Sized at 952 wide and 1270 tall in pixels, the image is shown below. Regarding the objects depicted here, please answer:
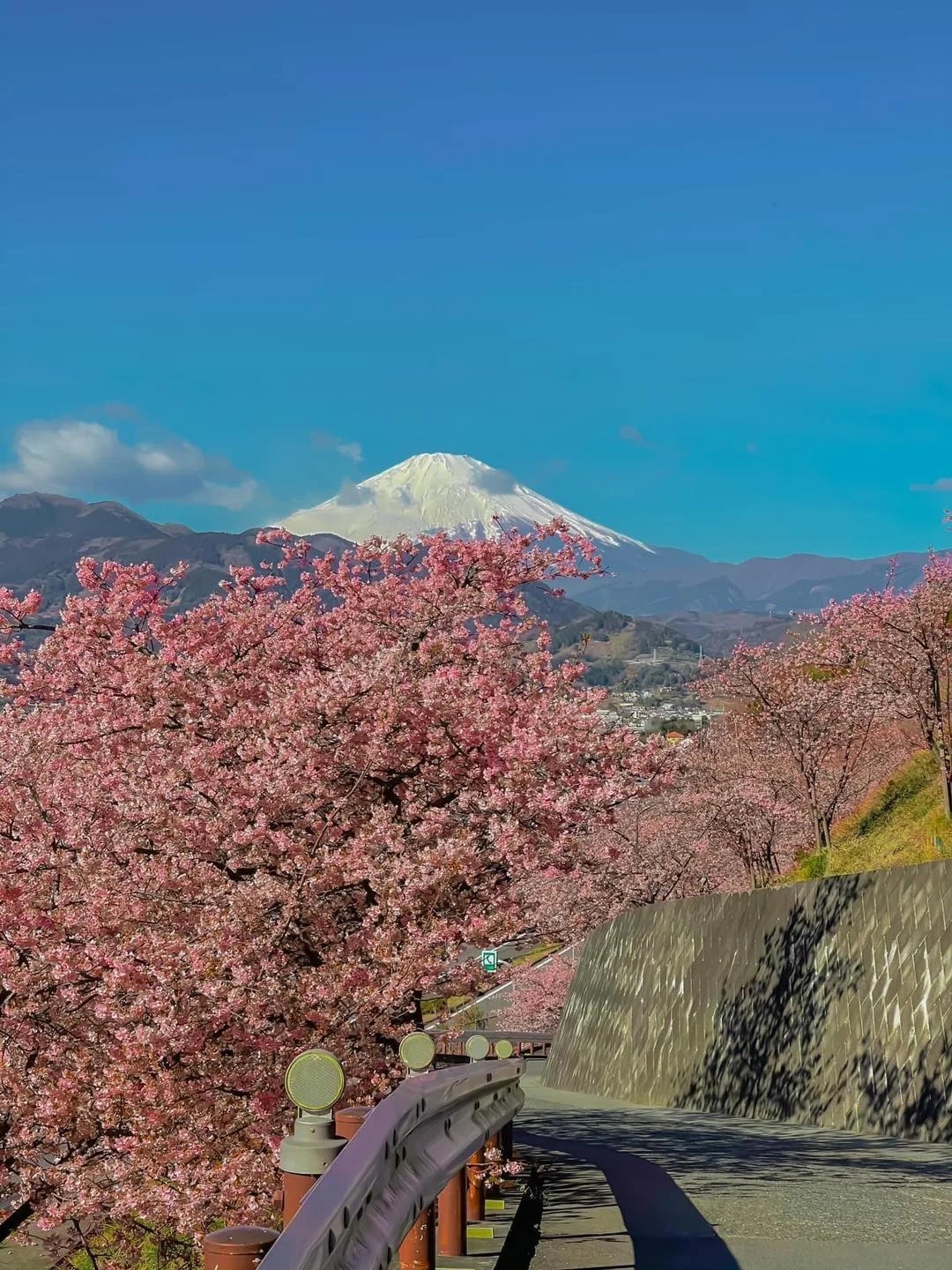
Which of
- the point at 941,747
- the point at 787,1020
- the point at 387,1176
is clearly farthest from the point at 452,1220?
the point at 941,747

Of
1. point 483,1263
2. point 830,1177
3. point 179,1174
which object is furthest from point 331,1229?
point 830,1177


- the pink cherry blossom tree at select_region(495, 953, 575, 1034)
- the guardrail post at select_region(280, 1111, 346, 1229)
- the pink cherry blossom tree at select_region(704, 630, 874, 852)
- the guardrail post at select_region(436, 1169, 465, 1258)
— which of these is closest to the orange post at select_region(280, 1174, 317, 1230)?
the guardrail post at select_region(280, 1111, 346, 1229)

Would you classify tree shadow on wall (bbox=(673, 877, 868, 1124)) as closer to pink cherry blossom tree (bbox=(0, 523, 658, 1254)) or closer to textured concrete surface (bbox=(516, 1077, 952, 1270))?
textured concrete surface (bbox=(516, 1077, 952, 1270))

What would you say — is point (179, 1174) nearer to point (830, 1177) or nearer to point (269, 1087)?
point (269, 1087)

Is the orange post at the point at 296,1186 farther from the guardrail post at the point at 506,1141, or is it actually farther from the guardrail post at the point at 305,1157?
the guardrail post at the point at 506,1141

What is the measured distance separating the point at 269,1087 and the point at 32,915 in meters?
1.99

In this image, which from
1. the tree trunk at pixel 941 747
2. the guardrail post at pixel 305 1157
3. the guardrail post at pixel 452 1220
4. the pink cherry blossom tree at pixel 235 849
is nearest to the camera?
the guardrail post at pixel 305 1157

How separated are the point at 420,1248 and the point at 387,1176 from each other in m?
1.18

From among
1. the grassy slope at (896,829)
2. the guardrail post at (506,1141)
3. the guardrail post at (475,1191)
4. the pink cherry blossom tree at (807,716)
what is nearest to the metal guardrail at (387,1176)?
the guardrail post at (475,1191)

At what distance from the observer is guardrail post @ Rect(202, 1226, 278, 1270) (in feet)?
10.5

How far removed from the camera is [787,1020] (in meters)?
18.7

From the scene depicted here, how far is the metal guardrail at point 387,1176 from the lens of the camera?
3162mm

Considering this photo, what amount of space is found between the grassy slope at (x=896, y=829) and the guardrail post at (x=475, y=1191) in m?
15.5

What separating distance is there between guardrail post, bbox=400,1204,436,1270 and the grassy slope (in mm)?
17857
